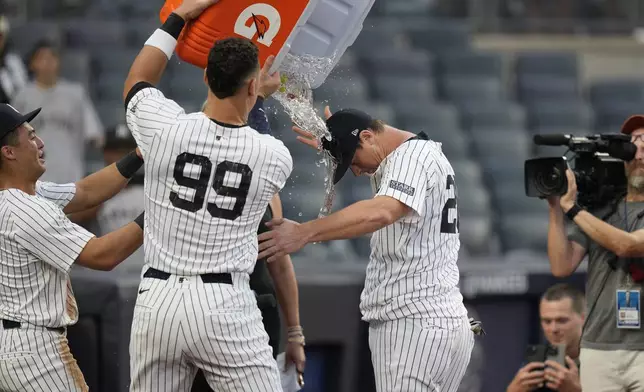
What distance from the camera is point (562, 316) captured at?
6379 millimetres

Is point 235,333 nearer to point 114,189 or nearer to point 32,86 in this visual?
point 114,189

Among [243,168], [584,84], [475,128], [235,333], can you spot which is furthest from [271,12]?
[584,84]

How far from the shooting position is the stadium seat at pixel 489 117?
11375 mm

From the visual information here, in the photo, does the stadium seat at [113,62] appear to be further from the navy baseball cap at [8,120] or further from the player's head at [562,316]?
the navy baseball cap at [8,120]

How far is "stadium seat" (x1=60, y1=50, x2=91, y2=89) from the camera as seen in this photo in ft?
32.2

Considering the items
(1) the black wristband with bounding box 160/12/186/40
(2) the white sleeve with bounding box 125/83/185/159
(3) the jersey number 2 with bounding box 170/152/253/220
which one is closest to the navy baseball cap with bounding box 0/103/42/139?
(2) the white sleeve with bounding box 125/83/185/159

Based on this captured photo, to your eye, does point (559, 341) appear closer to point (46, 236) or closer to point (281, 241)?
point (281, 241)

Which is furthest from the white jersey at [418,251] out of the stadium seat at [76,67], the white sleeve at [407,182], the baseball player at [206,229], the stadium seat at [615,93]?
the stadium seat at [615,93]

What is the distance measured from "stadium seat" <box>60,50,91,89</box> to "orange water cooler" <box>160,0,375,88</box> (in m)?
4.91

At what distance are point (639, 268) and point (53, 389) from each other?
2.70 meters

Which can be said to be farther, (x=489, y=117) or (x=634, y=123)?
(x=489, y=117)

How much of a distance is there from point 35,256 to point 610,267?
2669 mm

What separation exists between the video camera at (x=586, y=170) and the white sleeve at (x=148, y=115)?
2030 millimetres

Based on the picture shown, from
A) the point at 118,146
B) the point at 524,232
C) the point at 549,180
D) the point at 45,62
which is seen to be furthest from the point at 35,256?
the point at 524,232
